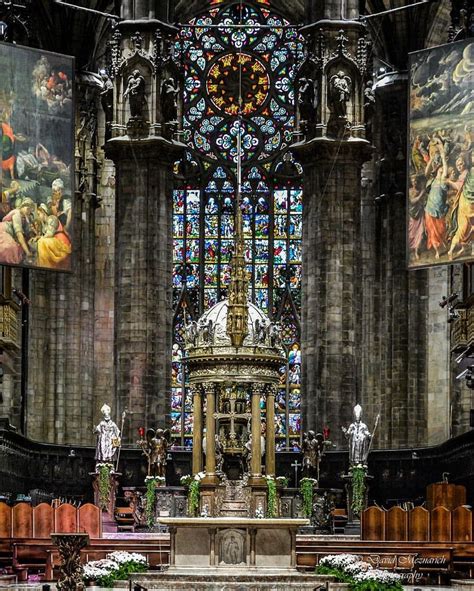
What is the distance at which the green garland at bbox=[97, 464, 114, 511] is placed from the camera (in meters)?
48.7

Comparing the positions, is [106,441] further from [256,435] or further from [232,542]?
[232,542]

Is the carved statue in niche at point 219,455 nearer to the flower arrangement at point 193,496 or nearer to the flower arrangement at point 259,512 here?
the flower arrangement at point 193,496

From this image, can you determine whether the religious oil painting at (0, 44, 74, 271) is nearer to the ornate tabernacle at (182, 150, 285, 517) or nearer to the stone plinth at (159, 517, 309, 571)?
the ornate tabernacle at (182, 150, 285, 517)

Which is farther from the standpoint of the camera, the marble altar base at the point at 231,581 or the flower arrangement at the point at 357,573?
the flower arrangement at the point at 357,573

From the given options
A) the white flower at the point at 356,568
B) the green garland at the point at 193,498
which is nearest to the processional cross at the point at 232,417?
the green garland at the point at 193,498

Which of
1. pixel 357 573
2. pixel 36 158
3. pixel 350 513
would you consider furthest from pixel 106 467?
pixel 357 573

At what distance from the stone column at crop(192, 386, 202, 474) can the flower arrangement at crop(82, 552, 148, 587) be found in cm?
279

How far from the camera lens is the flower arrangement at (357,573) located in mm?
34750

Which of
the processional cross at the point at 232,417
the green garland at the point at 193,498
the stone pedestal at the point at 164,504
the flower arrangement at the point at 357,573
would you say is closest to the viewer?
the flower arrangement at the point at 357,573

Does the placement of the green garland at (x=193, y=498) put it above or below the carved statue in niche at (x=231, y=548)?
above

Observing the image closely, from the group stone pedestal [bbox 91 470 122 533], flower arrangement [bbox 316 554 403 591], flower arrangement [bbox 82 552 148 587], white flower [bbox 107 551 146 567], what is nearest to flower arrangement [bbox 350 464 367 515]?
stone pedestal [bbox 91 470 122 533]

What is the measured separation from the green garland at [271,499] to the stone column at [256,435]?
86 cm

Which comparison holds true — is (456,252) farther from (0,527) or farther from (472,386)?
(0,527)

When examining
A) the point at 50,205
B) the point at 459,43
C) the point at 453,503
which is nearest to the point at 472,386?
the point at 453,503
